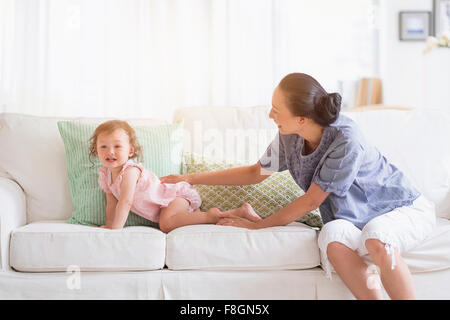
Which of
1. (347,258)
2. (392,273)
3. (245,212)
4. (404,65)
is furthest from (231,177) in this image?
(404,65)

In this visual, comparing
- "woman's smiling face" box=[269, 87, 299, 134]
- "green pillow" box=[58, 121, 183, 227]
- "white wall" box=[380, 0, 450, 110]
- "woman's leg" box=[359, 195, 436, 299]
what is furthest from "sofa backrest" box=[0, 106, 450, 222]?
"white wall" box=[380, 0, 450, 110]

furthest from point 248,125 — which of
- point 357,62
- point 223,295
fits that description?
point 357,62

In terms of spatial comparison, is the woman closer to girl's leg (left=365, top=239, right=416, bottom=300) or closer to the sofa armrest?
girl's leg (left=365, top=239, right=416, bottom=300)

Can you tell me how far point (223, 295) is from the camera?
1.68 meters

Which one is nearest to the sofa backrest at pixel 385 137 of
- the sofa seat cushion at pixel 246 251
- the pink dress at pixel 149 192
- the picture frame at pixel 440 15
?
the pink dress at pixel 149 192

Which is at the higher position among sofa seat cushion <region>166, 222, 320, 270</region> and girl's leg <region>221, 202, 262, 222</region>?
girl's leg <region>221, 202, 262, 222</region>

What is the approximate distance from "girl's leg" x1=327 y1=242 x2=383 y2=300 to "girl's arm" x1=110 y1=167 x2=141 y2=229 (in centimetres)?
75

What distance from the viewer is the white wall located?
11.4 ft

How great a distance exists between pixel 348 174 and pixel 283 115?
0.28m

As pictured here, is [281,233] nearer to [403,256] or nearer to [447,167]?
[403,256]

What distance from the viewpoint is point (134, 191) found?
1.94 meters

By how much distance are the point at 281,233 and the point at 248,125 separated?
2.39ft

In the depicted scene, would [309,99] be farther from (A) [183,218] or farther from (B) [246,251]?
(A) [183,218]
